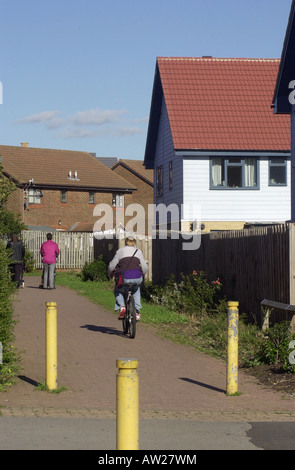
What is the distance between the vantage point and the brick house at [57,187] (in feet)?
200

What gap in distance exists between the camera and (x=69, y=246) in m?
42.2

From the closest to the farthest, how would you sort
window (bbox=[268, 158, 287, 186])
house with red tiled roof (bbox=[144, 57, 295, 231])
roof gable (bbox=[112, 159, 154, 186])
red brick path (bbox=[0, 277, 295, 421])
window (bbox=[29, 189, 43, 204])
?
red brick path (bbox=[0, 277, 295, 421]), house with red tiled roof (bbox=[144, 57, 295, 231]), window (bbox=[268, 158, 287, 186]), window (bbox=[29, 189, 43, 204]), roof gable (bbox=[112, 159, 154, 186])

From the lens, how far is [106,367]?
37.9ft

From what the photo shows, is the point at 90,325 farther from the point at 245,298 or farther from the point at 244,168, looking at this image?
the point at 244,168

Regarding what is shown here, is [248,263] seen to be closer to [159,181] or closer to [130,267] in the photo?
[130,267]

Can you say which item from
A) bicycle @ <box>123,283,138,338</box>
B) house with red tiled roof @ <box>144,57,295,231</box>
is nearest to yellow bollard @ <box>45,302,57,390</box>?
bicycle @ <box>123,283,138,338</box>

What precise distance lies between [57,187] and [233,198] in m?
31.8

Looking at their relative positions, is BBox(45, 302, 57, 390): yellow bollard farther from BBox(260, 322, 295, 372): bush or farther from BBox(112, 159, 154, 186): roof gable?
BBox(112, 159, 154, 186): roof gable

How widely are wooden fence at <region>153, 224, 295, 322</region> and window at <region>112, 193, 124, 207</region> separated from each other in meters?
44.3

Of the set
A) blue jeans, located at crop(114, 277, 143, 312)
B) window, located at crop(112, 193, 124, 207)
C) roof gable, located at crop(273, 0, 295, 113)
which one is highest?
roof gable, located at crop(273, 0, 295, 113)

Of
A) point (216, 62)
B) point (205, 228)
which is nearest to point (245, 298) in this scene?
point (205, 228)

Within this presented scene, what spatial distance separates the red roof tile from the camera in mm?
32281

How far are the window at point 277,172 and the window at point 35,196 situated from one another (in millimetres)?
31346

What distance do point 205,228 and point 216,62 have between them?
7.78 meters
